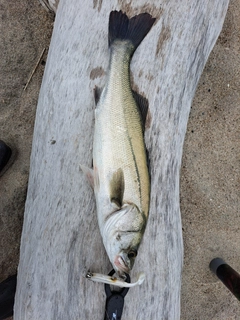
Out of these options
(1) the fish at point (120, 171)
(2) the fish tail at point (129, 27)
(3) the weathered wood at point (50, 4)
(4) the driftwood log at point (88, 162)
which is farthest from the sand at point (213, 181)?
(3) the weathered wood at point (50, 4)

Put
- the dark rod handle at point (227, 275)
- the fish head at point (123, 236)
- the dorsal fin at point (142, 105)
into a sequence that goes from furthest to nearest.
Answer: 1. the dark rod handle at point (227, 275)
2. the dorsal fin at point (142, 105)
3. the fish head at point (123, 236)

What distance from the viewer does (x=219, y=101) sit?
2.96 meters

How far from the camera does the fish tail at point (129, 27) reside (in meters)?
1.98

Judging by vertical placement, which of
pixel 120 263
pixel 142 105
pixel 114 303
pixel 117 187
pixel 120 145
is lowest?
→ pixel 114 303

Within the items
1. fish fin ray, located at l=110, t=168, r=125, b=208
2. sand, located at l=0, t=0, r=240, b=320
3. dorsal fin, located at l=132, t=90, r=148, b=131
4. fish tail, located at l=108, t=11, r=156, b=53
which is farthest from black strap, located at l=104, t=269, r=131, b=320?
fish tail, located at l=108, t=11, r=156, b=53

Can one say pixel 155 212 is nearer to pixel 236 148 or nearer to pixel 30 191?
pixel 30 191

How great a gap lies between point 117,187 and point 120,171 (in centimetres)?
9

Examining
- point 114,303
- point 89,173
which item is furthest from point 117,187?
point 114,303

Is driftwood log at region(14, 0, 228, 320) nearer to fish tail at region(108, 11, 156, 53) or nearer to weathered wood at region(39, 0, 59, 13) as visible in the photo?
fish tail at region(108, 11, 156, 53)

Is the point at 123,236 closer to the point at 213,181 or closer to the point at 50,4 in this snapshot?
the point at 213,181

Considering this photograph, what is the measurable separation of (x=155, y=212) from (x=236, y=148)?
129 centimetres

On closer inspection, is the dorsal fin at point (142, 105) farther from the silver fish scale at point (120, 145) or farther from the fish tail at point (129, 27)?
the fish tail at point (129, 27)

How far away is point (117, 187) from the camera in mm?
1780

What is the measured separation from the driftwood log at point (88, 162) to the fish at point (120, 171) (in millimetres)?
219
